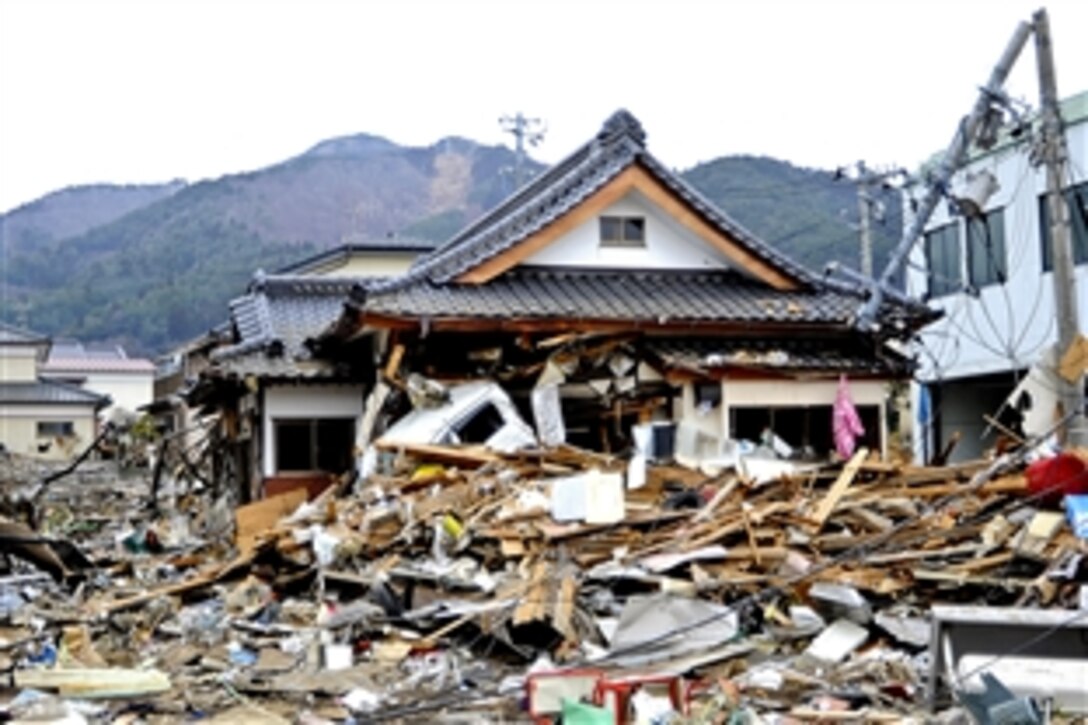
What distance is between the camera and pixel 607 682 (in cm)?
786

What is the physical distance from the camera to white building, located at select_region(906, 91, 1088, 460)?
2378 centimetres

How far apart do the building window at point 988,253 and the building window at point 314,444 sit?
47.3 ft

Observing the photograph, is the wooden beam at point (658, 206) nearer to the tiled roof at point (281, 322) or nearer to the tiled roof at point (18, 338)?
the tiled roof at point (281, 322)

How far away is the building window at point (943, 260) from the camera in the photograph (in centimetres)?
2753

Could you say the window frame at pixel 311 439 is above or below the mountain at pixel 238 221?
below

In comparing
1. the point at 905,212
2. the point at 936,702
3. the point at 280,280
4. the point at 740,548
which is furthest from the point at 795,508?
the point at 905,212

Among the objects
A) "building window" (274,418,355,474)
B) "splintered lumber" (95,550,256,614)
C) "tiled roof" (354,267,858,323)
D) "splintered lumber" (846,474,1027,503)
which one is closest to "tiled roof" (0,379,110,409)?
"building window" (274,418,355,474)

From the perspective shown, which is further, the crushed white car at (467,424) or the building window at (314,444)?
the building window at (314,444)

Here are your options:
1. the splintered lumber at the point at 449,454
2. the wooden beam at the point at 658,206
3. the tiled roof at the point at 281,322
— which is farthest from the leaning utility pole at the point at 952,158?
the tiled roof at the point at 281,322

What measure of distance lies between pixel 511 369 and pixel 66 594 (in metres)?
6.23

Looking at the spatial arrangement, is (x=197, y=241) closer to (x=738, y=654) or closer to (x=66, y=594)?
(x=66, y=594)

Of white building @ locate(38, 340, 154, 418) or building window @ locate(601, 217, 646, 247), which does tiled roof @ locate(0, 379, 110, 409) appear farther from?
building window @ locate(601, 217, 646, 247)

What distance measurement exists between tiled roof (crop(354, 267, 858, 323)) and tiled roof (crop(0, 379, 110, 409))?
3862 centimetres

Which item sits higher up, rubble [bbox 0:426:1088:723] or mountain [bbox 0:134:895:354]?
mountain [bbox 0:134:895:354]
